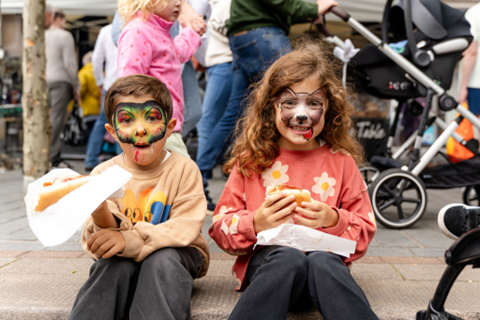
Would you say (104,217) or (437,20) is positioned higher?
(437,20)

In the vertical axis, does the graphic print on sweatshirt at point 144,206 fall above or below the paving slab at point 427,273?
above

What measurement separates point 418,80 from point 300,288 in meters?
2.44

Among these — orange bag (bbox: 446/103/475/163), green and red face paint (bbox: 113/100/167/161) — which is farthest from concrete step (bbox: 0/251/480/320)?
orange bag (bbox: 446/103/475/163)

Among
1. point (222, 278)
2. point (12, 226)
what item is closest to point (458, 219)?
point (222, 278)

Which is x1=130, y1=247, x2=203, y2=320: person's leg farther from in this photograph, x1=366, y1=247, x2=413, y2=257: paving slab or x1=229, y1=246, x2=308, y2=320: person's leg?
x1=366, y1=247, x2=413, y2=257: paving slab

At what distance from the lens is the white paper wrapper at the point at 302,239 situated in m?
1.80

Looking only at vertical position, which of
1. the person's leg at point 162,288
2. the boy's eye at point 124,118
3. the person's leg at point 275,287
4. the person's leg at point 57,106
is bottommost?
the person's leg at point 57,106

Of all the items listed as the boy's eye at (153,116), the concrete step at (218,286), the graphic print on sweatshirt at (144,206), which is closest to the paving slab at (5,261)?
the concrete step at (218,286)

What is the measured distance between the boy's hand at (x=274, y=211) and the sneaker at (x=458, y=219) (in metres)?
0.52

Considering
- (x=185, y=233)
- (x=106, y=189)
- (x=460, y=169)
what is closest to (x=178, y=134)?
(x=185, y=233)

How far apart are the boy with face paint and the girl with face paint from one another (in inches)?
6.4

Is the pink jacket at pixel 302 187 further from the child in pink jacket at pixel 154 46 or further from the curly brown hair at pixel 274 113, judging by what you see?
the child in pink jacket at pixel 154 46

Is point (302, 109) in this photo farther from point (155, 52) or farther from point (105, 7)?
point (105, 7)

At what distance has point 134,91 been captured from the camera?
201cm
